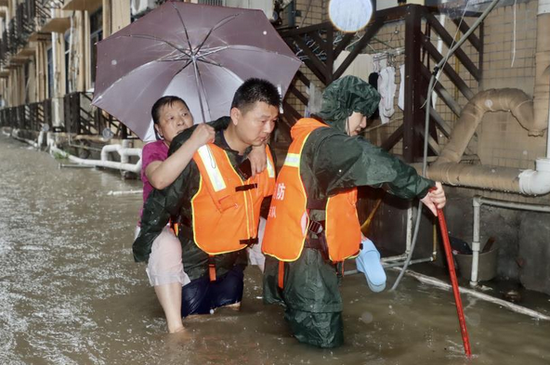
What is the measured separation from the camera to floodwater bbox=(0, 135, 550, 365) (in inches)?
147

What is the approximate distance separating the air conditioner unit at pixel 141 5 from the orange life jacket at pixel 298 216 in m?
10.3

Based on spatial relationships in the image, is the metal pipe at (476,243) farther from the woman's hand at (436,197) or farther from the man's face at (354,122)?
the man's face at (354,122)

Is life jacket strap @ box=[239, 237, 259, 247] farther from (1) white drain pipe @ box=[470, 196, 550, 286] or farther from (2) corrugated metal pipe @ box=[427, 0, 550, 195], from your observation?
(2) corrugated metal pipe @ box=[427, 0, 550, 195]

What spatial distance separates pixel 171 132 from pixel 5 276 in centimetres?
253

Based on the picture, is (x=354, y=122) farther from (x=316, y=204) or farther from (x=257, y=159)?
(x=257, y=159)

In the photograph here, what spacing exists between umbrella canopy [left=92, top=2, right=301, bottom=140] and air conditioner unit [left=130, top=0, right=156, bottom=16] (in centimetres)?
876

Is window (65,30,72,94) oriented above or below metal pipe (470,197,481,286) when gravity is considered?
above

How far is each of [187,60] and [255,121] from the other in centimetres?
127

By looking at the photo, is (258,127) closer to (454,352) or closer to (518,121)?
(454,352)

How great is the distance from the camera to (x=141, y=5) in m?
13.2

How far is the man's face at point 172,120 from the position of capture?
14.4ft

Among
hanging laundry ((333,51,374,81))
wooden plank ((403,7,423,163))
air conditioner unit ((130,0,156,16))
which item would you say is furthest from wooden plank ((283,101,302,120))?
air conditioner unit ((130,0,156,16))

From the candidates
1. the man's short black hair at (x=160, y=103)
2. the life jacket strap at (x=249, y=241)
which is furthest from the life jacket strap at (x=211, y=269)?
the man's short black hair at (x=160, y=103)

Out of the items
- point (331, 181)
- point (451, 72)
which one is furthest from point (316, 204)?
point (451, 72)
